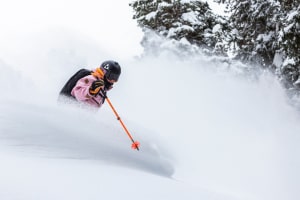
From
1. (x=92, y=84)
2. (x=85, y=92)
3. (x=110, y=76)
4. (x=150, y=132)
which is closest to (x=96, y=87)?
(x=92, y=84)

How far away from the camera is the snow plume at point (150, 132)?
3291 mm

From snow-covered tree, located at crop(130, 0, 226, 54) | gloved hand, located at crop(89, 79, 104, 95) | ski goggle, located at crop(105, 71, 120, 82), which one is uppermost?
snow-covered tree, located at crop(130, 0, 226, 54)

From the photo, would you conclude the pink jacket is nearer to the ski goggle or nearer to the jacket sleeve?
the jacket sleeve

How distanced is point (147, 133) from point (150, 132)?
0.35 m

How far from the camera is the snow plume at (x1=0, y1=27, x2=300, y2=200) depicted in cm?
329

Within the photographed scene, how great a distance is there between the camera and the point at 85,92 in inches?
236

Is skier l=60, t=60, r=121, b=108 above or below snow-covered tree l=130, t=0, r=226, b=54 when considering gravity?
below

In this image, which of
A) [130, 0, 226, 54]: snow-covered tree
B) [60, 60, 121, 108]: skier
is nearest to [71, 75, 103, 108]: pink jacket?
[60, 60, 121, 108]: skier

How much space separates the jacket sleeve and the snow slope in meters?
0.25

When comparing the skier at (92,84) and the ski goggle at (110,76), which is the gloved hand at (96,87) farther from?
the ski goggle at (110,76)

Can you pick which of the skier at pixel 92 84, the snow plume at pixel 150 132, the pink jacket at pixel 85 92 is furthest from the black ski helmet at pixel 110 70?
the snow plume at pixel 150 132

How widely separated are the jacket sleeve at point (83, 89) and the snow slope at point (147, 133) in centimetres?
25

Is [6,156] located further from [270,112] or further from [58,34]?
[270,112]

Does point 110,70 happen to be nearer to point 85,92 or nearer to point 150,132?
point 85,92
